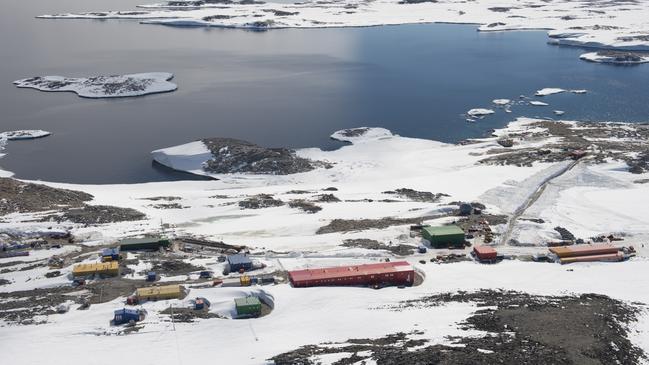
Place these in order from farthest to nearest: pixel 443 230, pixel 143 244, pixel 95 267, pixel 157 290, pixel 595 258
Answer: pixel 443 230 < pixel 143 244 < pixel 595 258 < pixel 95 267 < pixel 157 290

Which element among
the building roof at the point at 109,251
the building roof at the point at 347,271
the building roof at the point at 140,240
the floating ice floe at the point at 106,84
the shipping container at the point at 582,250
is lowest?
the shipping container at the point at 582,250

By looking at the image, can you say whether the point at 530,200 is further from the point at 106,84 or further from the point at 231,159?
the point at 106,84

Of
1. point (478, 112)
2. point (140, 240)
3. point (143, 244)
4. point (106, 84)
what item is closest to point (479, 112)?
point (478, 112)

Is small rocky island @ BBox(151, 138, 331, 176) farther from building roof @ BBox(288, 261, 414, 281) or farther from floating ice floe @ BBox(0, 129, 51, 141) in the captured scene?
building roof @ BBox(288, 261, 414, 281)

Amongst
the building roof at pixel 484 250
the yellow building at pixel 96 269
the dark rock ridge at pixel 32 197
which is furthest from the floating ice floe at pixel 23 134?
the building roof at pixel 484 250

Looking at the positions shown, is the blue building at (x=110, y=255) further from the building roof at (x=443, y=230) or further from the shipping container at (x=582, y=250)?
the shipping container at (x=582, y=250)

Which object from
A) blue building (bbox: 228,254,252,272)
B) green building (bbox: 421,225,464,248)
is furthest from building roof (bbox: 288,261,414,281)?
green building (bbox: 421,225,464,248)
